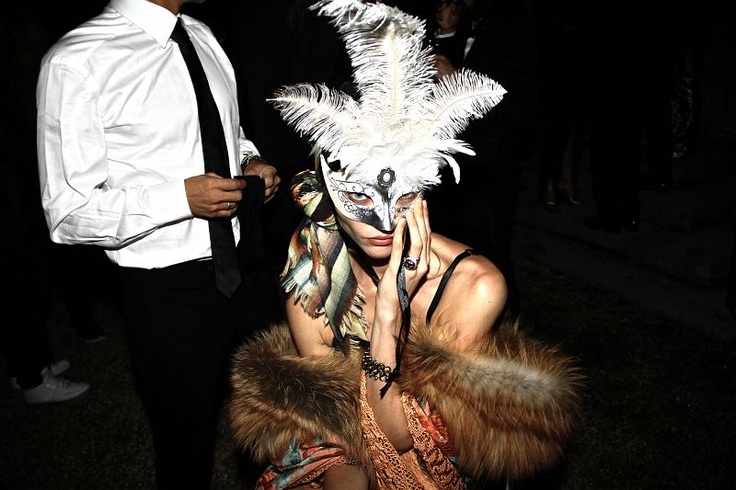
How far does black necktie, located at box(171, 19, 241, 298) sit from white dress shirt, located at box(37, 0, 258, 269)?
28mm

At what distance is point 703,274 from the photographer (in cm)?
397

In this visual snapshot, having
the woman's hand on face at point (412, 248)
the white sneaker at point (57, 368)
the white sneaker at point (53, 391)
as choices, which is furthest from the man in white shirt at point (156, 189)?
the white sneaker at point (57, 368)

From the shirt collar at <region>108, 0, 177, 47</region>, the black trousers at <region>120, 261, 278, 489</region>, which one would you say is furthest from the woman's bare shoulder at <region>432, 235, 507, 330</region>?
the shirt collar at <region>108, 0, 177, 47</region>

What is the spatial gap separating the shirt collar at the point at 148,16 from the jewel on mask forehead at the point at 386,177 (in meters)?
0.94

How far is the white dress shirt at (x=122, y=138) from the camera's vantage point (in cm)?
169

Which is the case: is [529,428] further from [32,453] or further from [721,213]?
[721,213]

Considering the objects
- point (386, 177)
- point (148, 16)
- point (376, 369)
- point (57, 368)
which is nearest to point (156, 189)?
point (148, 16)

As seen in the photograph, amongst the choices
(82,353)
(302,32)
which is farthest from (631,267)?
(82,353)

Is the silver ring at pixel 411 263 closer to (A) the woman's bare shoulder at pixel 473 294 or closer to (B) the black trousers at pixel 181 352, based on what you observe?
(A) the woman's bare shoulder at pixel 473 294

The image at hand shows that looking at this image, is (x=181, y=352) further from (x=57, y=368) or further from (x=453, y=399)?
(x=57, y=368)

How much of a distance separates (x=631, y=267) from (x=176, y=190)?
12.8ft

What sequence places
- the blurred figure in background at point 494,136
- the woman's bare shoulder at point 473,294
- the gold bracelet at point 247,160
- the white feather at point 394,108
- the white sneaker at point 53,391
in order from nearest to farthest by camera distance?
1. the white feather at point 394,108
2. the woman's bare shoulder at point 473,294
3. the gold bracelet at point 247,160
4. the blurred figure in background at point 494,136
5. the white sneaker at point 53,391

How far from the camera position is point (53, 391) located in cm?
334

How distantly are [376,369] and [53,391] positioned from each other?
269 cm
